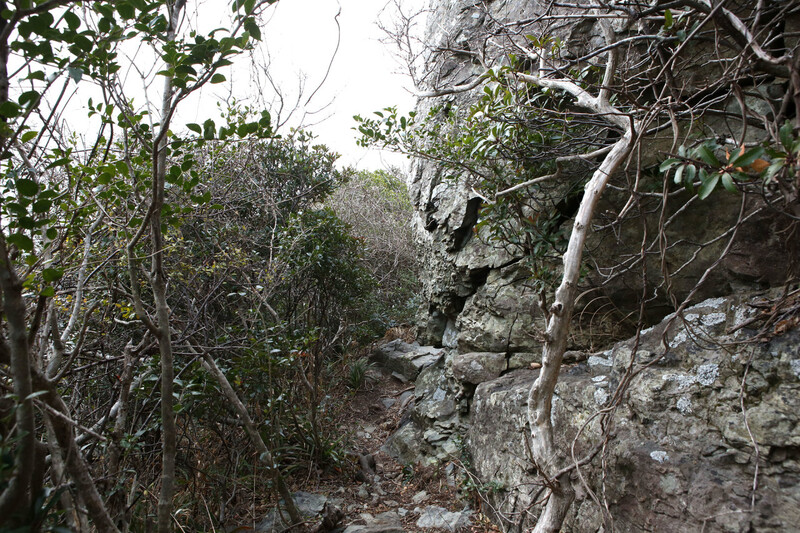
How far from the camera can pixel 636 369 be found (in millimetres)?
2697

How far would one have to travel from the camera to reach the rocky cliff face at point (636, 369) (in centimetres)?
211

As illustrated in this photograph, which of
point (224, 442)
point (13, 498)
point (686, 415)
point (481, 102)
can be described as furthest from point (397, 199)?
point (13, 498)

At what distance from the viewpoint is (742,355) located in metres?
2.28

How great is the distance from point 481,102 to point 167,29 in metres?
2.58

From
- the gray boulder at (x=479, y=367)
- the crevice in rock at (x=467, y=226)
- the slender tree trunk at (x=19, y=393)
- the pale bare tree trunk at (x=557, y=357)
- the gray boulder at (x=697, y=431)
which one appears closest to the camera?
the slender tree trunk at (x=19, y=393)

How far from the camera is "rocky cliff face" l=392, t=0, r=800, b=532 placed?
6.91 feet

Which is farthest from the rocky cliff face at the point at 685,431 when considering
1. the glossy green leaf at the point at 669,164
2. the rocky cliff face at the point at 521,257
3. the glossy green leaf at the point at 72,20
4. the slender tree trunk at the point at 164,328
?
the glossy green leaf at the point at 72,20

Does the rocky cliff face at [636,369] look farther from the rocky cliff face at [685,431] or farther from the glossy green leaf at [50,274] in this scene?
the glossy green leaf at [50,274]

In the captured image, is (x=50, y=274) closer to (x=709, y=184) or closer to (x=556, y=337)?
(x=709, y=184)

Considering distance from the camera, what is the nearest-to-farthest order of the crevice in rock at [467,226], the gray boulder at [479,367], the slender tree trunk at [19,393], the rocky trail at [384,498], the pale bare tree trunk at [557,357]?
the slender tree trunk at [19,393] < the pale bare tree trunk at [557,357] < the rocky trail at [384,498] < the gray boulder at [479,367] < the crevice in rock at [467,226]

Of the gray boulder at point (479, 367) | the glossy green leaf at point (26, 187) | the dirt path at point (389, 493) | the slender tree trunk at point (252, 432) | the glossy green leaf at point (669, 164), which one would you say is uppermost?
the glossy green leaf at point (26, 187)

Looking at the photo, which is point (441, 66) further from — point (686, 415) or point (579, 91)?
point (686, 415)

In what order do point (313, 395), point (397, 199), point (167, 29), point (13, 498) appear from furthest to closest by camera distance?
point (397, 199), point (313, 395), point (167, 29), point (13, 498)

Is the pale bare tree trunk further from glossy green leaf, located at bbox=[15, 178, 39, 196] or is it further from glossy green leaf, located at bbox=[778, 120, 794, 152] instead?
glossy green leaf, located at bbox=[15, 178, 39, 196]
